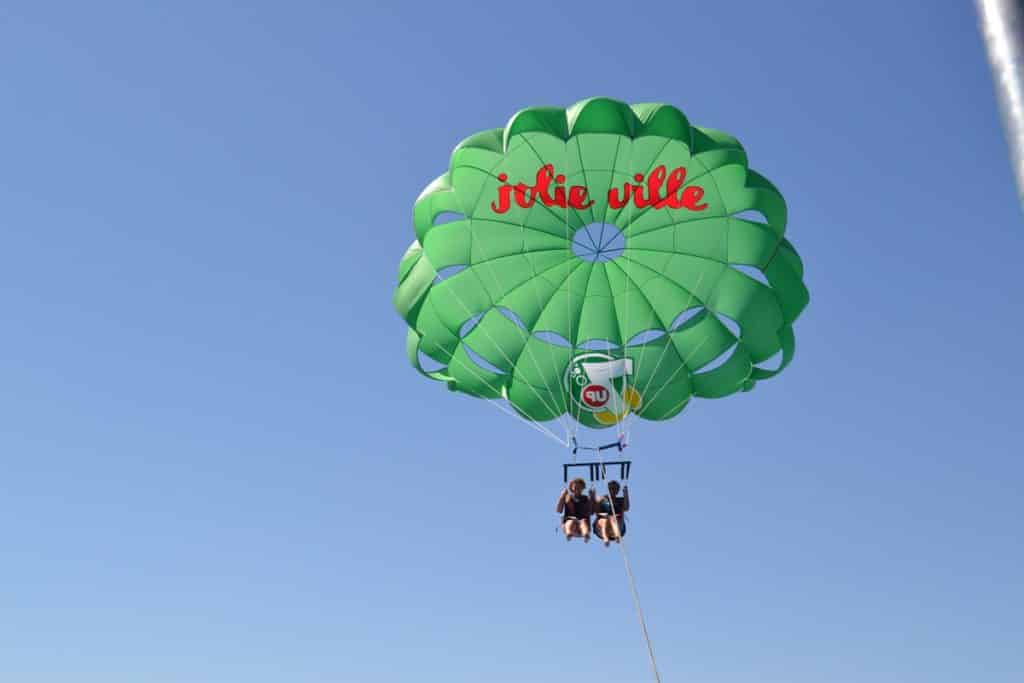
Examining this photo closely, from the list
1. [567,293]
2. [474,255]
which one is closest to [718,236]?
[567,293]

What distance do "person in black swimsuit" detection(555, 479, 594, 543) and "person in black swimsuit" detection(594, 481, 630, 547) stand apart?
122 millimetres

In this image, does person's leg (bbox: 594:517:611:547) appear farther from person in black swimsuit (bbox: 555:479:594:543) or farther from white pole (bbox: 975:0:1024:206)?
white pole (bbox: 975:0:1024:206)

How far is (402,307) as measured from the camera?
636 inches

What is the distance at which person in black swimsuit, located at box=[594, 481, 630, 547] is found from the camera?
45.8ft

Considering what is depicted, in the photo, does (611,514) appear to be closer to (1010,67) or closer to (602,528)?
(602,528)

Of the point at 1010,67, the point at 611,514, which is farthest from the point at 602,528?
the point at 1010,67

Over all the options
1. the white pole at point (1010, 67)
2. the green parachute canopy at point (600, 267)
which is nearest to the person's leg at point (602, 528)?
the green parachute canopy at point (600, 267)

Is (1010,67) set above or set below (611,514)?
below

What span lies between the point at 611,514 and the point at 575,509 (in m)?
0.50

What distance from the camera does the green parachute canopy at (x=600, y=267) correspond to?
15117 mm

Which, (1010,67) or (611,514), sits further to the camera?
(611,514)

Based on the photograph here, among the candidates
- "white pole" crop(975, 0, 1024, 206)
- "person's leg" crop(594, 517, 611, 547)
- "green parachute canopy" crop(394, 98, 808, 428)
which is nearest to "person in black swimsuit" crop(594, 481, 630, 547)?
"person's leg" crop(594, 517, 611, 547)

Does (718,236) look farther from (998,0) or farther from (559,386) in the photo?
(998,0)

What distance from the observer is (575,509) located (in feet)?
46.8
